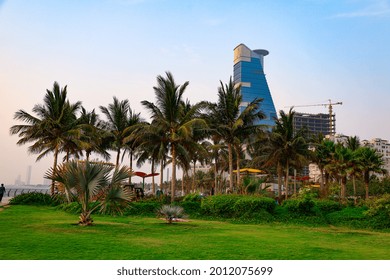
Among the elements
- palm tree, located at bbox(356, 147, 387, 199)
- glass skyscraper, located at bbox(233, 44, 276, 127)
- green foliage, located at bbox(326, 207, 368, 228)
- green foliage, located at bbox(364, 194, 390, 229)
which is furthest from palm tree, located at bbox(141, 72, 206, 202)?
glass skyscraper, located at bbox(233, 44, 276, 127)

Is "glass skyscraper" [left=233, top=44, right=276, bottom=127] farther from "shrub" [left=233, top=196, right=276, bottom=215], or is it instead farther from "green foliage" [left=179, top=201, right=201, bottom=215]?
"shrub" [left=233, top=196, right=276, bottom=215]

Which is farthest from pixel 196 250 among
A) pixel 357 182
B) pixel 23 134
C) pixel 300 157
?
pixel 357 182

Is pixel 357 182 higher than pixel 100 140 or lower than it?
lower

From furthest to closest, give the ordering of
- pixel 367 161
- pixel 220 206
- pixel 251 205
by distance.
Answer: pixel 367 161, pixel 220 206, pixel 251 205

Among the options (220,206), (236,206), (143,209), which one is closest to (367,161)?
(236,206)

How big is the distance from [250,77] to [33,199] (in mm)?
163301

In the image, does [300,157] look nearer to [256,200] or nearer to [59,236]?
[256,200]

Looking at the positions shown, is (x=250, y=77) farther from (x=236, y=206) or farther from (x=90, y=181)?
(x=90, y=181)

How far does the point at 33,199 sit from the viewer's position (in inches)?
1009

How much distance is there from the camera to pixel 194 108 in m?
25.3

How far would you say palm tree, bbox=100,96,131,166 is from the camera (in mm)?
30484

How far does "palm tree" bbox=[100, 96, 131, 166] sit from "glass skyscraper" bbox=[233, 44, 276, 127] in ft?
472

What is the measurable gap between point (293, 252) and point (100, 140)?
24.5 m

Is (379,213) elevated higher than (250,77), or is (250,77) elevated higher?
(250,77)
